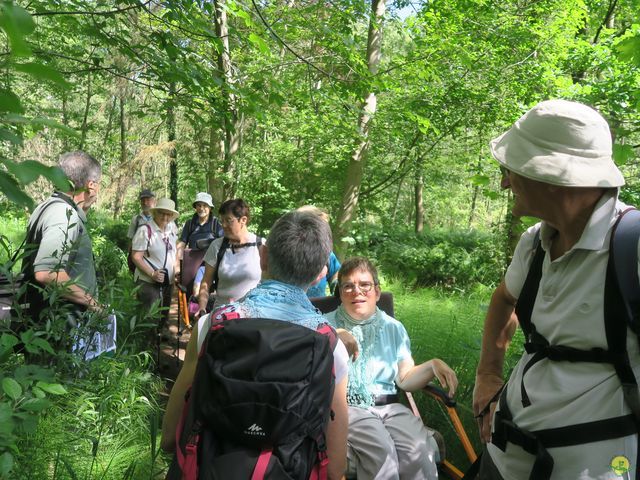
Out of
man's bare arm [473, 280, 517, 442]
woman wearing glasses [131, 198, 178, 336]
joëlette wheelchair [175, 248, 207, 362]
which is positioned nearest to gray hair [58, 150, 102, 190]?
man's bare arm [473, 280, 517, 442]

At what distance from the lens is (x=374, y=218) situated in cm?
2212

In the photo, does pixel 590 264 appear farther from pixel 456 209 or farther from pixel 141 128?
pixel 456 209

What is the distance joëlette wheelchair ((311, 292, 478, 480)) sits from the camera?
290cm

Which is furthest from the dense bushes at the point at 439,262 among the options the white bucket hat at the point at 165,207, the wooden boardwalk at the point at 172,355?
the white bucket hat at the point at 165,207

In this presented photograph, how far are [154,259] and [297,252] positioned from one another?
Answer: 15.5ft

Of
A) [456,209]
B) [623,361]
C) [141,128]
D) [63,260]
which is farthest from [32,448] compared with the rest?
[456,209]

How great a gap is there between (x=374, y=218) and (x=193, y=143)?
400 inches

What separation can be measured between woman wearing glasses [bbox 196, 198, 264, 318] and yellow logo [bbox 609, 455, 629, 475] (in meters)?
3.54

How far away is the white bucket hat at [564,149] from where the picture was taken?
1.45 m

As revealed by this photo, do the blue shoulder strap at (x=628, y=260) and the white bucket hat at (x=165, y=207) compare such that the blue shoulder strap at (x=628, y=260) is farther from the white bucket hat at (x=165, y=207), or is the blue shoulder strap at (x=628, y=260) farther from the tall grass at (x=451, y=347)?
the white bucket hat at (x=165, y=207)

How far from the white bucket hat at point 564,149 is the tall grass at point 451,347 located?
1784 mm

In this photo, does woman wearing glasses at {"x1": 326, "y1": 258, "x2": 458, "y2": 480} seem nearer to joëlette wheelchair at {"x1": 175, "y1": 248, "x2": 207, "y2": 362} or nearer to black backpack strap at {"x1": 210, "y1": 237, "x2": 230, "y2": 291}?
black backpack strap at {"x1": 210, "y1": 237, "x2": 230, "y2": 291}

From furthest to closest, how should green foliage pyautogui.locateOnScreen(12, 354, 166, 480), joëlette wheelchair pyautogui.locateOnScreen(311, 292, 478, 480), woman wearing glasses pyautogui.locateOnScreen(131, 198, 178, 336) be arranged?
woman wearing glasses pyautogui.locateOnScreen(131, 198, 178, 336)
joëlette wheelchair pyautogui.locateOnScreen(311, 292, 478, 480)
green foliage pyautogui.locateOnScreen(12, 354, 166, 480)

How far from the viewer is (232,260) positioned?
478 centimetres
